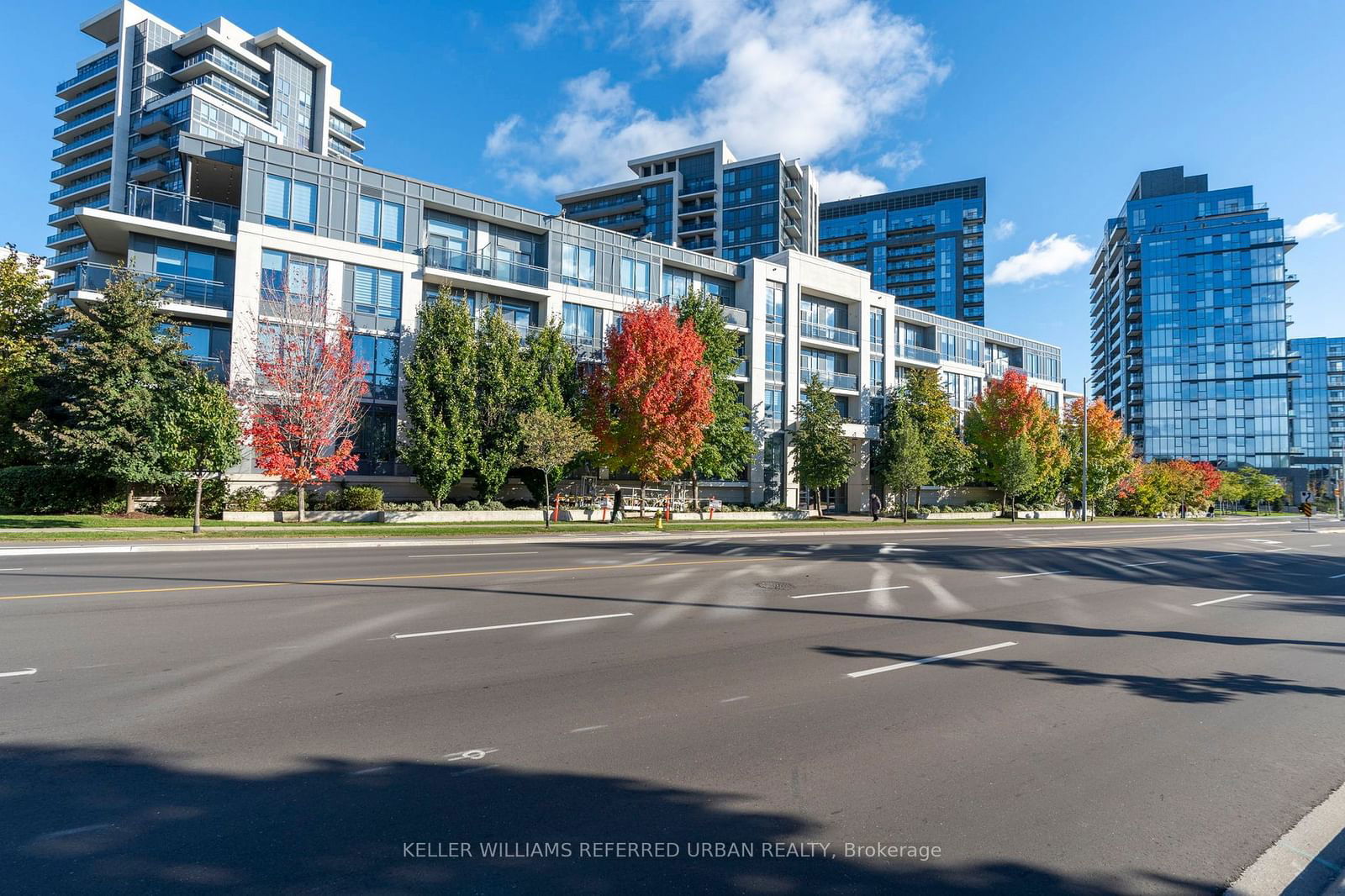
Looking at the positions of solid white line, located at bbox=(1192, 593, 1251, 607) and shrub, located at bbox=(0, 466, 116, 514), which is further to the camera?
shrub, located at bbox=(0, 466, 116, 514)

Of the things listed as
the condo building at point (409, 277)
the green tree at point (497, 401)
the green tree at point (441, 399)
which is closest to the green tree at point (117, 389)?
the condo building at point (409, 277)

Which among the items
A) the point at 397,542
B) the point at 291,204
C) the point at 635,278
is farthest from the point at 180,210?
the point at 635,278

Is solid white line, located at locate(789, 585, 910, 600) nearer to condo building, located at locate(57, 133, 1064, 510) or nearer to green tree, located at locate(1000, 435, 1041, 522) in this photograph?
condo building, located at locate(57, 133, 1064, 510)

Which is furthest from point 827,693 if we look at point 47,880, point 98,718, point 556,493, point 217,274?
point 217,274

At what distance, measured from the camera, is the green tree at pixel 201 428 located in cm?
2253

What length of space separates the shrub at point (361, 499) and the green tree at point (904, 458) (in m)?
31.4

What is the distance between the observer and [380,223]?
3369 centimetres

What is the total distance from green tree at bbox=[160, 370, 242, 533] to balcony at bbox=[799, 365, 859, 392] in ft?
114

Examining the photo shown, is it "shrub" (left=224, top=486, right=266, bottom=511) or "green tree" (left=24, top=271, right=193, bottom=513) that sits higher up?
"green tree" (left=24, top=271, right=193, bottom=513)

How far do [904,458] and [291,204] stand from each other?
3719cm

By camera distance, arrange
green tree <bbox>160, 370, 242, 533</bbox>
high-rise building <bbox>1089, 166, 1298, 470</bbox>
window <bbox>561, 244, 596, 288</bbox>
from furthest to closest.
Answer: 1. high-rise building <bbox>1089, 166, 1298, 470</bbox>
2. window <bbox>561, 244, 596, 288</bbox>
3. green tree <bbox>160, 370, 242, 533</bbox>

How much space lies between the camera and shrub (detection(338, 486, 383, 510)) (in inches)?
1169

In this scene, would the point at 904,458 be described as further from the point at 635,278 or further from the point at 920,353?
the point at 635,278

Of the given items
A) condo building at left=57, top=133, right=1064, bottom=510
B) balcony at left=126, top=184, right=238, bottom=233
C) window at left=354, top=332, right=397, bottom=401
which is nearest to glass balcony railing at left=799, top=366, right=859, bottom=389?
condo building at left=57, top=133, right=1064, bottom=510
